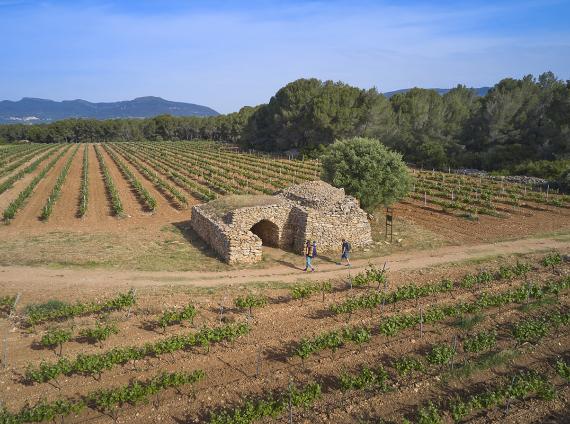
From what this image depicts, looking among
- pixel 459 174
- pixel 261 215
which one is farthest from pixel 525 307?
pixel 459 174

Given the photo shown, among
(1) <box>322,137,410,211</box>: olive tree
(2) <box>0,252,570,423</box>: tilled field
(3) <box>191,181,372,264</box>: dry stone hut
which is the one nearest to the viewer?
(2) <box>0,252,570,423</box>: tilled field

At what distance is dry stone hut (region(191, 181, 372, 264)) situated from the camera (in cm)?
1998

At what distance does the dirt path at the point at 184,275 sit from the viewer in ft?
55.7

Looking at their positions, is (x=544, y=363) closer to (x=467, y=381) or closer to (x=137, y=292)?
(x=467, y=381)

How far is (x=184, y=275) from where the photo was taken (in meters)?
18.4

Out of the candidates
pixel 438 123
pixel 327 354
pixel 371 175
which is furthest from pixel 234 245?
pixel 438 123

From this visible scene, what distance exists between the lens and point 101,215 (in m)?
31.7

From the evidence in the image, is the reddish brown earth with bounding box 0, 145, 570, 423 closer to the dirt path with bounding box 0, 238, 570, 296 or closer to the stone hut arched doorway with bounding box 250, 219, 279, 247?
the dirt path with bounding box 0, 238, 570, 296

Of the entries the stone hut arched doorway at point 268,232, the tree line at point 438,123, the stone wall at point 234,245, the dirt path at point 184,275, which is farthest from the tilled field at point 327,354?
the tree line at point 438,123

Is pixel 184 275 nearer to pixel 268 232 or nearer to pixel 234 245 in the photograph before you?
pixel 234 245

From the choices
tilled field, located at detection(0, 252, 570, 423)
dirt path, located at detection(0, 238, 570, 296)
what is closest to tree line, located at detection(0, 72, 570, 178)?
dirt path, located at detection(0, 238, 570, 296)

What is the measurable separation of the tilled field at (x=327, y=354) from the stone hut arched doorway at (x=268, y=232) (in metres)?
6.07

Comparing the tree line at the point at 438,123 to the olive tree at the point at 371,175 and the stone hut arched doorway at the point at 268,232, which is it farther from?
the stone hut arched doorway at the point at 268,232

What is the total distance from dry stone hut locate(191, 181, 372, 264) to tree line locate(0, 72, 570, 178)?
33.7m
